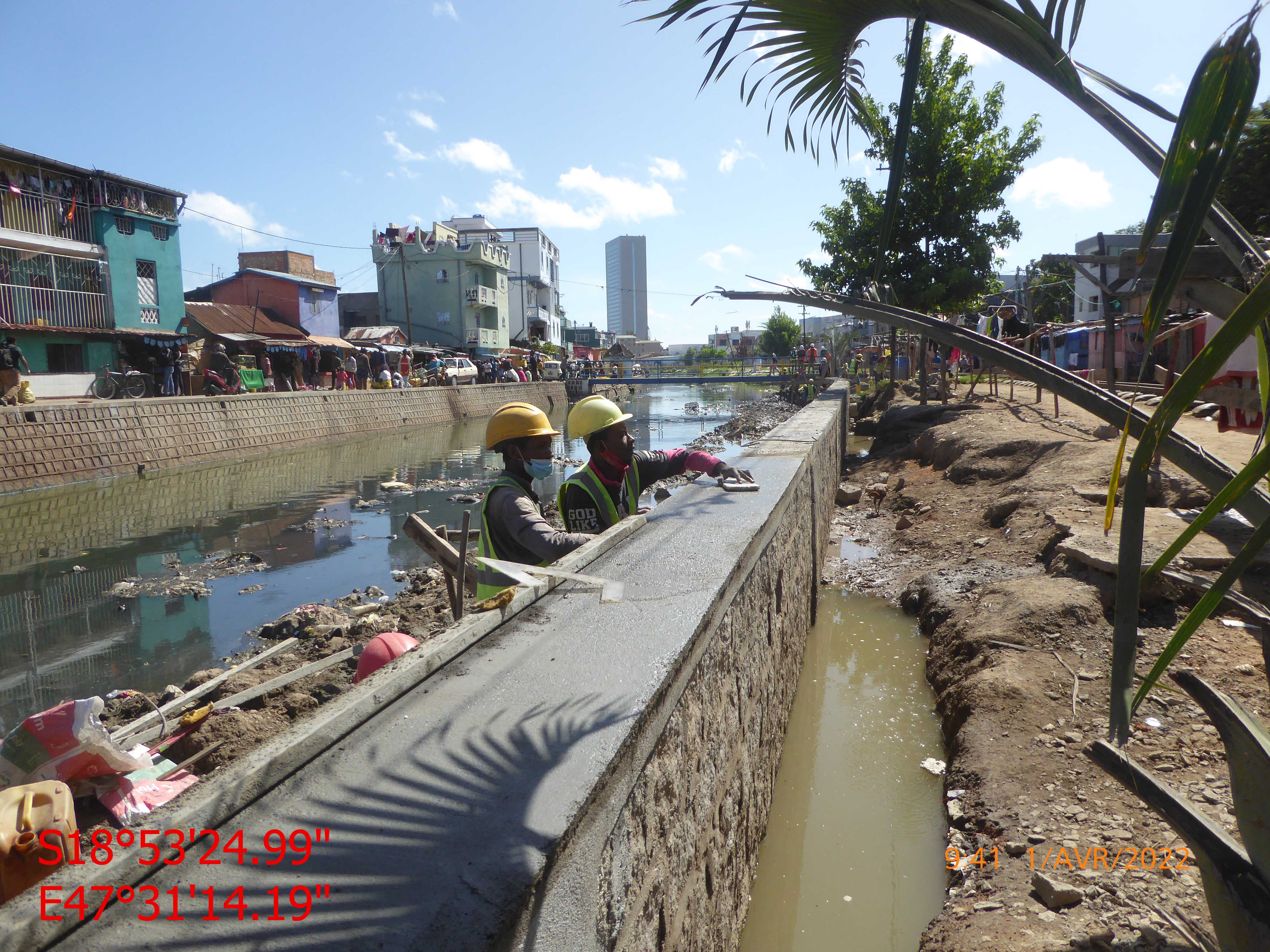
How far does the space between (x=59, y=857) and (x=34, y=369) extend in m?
24.4

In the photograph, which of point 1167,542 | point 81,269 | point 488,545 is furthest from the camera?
point 81,269

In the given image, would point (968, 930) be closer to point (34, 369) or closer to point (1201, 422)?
point (1201, 422)

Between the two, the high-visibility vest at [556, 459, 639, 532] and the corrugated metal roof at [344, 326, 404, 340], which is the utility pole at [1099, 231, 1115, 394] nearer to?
the high-visibility vest at [556, 459, 639, 532]

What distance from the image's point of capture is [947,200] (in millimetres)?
15398

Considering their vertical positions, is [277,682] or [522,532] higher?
[522,532]

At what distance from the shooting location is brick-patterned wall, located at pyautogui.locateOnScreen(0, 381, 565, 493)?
49.0ft

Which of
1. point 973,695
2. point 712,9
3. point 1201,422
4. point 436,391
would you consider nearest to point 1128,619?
point 712,9

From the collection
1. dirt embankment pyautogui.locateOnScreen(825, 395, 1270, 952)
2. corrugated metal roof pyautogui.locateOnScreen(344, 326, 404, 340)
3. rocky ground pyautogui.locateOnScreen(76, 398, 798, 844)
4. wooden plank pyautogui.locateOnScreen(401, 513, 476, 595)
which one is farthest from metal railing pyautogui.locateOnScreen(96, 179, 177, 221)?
wooden plank pyautogui.locateOnScreen(401, 513, 476, 595)

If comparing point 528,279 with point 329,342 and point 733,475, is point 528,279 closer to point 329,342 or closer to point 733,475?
point 329,342

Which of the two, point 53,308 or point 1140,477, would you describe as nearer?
point 1140,477

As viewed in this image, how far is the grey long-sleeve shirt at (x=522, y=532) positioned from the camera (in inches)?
131

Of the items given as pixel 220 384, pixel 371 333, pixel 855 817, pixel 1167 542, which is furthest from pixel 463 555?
pixel 371 333

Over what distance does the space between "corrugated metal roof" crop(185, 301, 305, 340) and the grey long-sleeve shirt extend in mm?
27965

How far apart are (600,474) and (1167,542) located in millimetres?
3209
